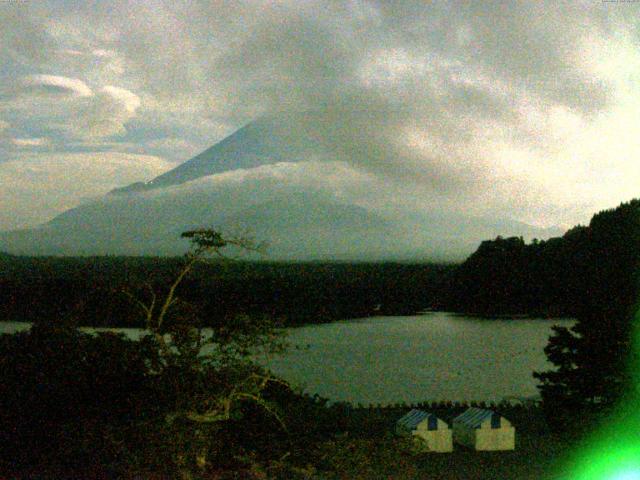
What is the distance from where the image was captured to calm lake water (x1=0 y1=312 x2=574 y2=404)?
19578mm

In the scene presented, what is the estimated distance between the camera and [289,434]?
17.2 feet

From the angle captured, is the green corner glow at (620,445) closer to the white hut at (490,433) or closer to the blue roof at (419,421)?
the white hut at (490,433)

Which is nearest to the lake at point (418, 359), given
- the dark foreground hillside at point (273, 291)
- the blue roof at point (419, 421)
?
the dark foreground hillside at point (273, 291)

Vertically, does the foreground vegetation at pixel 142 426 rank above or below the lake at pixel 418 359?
above

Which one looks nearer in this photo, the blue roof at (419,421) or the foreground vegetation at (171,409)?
the foreground vegetation at (171,409)

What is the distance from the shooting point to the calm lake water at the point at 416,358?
771 inches

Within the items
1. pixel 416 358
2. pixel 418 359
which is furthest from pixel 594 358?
pixel 416 358

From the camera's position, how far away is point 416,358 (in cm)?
2703

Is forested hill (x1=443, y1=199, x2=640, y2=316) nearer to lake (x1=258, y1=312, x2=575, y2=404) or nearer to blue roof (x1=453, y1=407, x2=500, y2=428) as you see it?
lake (x1=258, y1=312, x2=575, y2=404)

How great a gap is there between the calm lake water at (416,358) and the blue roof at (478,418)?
3954mm

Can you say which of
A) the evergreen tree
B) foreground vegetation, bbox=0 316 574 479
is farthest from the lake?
foreground vegetation, bbox=0 316 574 479

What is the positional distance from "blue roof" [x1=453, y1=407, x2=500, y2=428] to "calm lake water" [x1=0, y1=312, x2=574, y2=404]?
395cm

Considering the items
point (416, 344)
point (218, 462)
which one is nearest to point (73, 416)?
point (218, 462)

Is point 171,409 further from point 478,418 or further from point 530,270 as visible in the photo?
point 530,270
